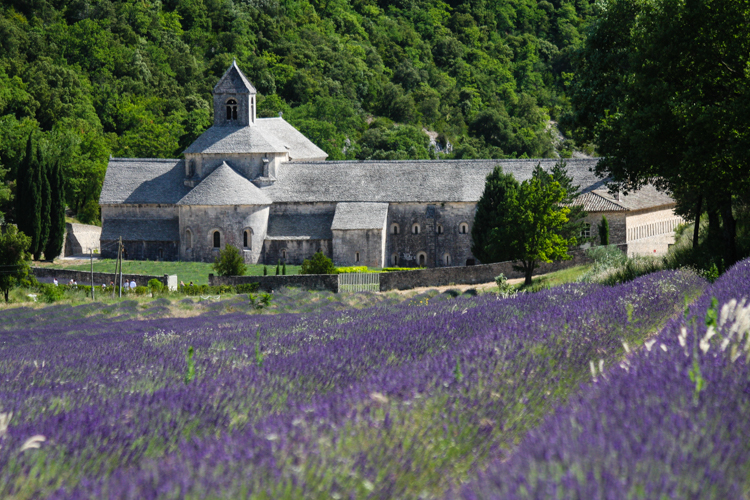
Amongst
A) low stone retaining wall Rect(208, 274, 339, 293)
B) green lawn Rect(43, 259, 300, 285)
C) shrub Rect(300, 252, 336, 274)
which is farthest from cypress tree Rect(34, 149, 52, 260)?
shrub Rect(300, 252, 336, 274)

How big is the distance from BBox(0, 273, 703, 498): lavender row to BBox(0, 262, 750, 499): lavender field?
0.07ft

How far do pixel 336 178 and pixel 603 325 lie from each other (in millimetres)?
54678

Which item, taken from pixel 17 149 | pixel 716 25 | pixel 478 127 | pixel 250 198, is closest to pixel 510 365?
pixel 716 25

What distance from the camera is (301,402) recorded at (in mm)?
7254

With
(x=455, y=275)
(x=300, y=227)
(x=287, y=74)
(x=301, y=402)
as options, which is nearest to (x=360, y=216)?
(x=300, y=227)

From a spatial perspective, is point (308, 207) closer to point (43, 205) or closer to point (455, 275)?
point (43, 205)

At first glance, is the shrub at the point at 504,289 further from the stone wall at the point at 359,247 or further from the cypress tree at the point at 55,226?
the cypress tree at the point at 55,226

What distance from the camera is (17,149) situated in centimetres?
7638

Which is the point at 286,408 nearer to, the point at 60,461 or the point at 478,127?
the point at 60,461

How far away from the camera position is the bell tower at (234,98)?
225 ft

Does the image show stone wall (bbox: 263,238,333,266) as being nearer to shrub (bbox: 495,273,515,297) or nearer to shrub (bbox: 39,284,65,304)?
shrub (bbox: 39,284,65,304)

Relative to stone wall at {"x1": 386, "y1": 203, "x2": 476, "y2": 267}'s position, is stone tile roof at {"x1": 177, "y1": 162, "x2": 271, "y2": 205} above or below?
above

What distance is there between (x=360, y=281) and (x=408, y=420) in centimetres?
3867

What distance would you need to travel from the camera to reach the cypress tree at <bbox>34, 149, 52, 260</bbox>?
5984 cm
